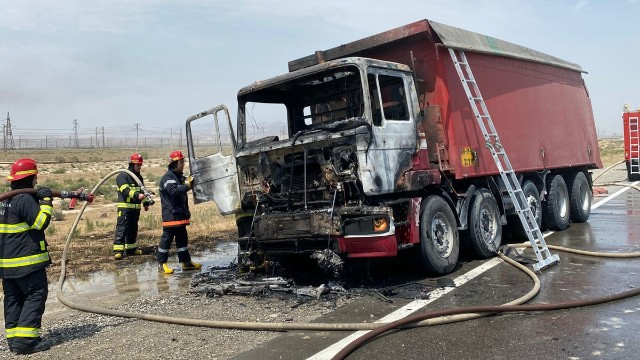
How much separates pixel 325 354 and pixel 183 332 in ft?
4.80

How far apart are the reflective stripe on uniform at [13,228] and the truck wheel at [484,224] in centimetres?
530

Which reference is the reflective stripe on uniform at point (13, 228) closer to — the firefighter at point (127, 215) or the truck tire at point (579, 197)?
the firefighter at point (127, 215)

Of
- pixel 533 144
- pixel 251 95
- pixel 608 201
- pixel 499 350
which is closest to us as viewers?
pixel 499 350

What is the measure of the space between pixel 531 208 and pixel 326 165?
4839 millimetres

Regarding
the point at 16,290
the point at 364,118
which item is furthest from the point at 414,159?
the point at 16,290

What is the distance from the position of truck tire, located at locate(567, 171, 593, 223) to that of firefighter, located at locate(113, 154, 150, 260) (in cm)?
823

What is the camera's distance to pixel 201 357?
13.8 ft

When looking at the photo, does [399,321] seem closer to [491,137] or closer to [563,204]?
[491,137]

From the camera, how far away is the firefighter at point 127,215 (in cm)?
927

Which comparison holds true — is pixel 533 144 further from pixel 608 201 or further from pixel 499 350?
pixel 608 201

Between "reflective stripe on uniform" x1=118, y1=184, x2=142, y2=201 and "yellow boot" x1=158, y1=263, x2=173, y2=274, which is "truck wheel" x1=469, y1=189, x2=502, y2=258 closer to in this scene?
"yellow boot" x1=158, y1=263, x2=173, y2=274

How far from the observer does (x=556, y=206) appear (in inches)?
405

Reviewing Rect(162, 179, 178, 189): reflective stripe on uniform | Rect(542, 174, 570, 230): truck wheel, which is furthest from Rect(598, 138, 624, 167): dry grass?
Rect(162, 179, 178, 189): reflective stripe on uniform

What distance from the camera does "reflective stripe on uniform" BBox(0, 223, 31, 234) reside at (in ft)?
15.8
